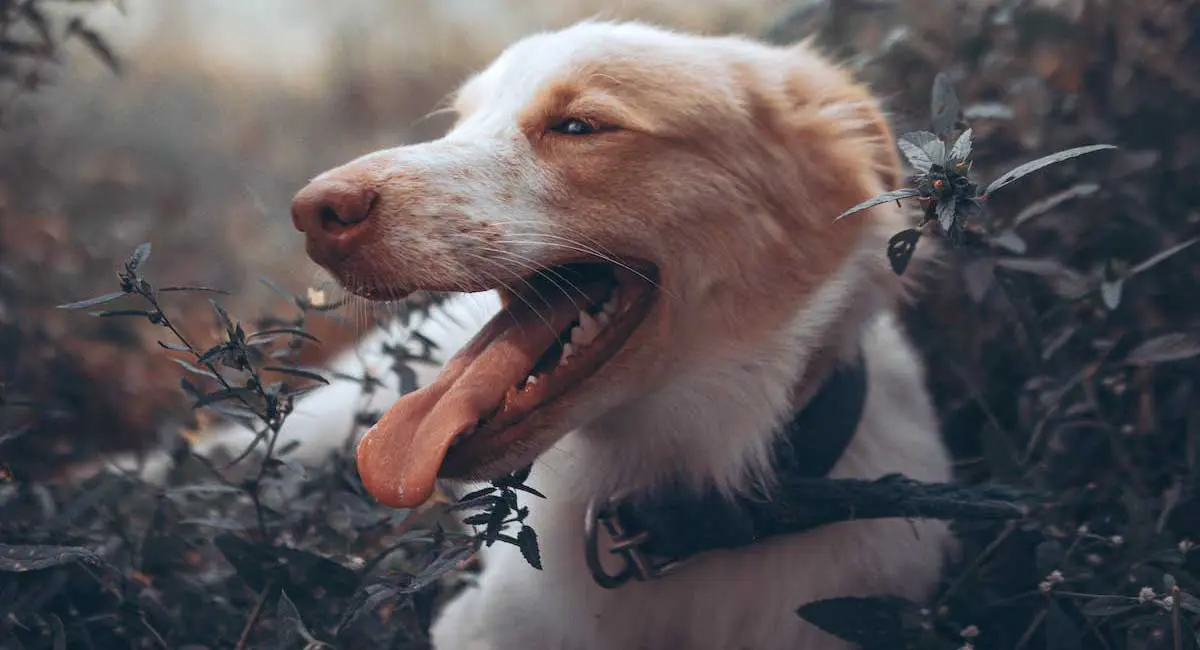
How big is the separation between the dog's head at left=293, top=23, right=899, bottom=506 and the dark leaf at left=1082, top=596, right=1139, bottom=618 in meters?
0.73

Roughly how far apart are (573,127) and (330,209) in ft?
1.63

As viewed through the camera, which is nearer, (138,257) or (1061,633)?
(138,257)

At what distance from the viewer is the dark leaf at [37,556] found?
183 cm

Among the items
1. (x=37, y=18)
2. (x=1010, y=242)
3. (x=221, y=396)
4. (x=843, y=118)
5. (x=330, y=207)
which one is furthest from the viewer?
(x=37, y=18)

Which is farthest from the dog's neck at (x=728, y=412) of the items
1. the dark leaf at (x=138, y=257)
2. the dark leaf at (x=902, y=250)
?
the dark leaf at (x=138, y=257)

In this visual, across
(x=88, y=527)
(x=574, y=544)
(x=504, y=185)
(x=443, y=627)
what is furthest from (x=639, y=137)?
(x=88, y=527)

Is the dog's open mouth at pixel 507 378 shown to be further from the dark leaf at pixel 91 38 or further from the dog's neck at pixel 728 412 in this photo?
the dark leaf at pixel 91 38

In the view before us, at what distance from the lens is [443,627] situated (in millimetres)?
2451

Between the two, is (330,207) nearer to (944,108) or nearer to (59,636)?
(59,636)

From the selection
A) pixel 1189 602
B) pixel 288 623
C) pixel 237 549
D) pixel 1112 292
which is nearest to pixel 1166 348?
pixel 1112 292

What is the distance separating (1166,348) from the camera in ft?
7.30

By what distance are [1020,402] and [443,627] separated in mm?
1420

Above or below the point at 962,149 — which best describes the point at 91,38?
above

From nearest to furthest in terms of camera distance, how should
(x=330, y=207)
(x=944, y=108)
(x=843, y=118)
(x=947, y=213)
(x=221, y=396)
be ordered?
(x=947, y=213) < (x=330, y=207) < (x=221, y=396) < (x=944, y=108) < (x=843, y=118)
